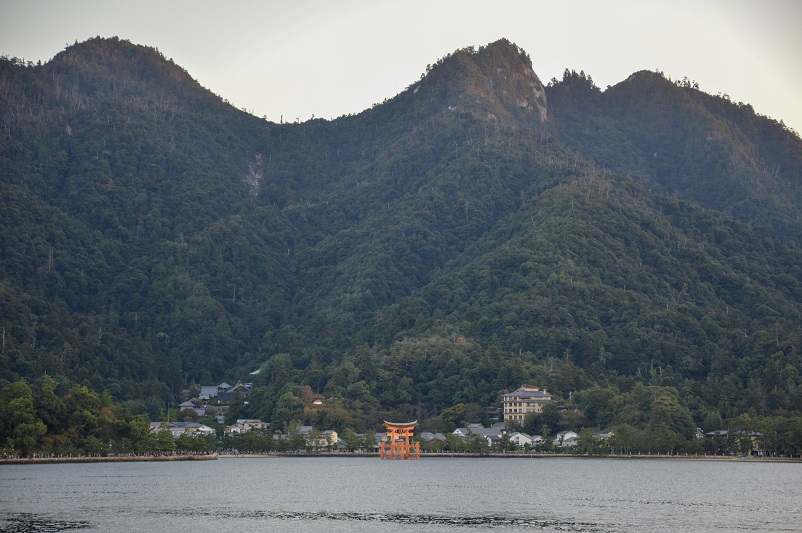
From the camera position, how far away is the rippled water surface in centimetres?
5762

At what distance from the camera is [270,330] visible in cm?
18862

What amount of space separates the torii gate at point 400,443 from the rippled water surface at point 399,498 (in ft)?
44.2

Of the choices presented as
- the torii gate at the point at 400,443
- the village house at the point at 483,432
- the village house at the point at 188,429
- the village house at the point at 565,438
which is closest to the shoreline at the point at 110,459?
the village house at the point at 188,429

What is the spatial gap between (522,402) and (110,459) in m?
49.6

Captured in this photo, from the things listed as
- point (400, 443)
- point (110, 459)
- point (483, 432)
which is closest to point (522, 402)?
point (483, 432)

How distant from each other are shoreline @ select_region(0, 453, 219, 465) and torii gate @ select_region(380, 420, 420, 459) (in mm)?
19261

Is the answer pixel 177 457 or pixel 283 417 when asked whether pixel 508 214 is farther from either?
pixel 177 457

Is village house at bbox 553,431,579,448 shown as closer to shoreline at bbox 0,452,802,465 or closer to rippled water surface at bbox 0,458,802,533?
shoreline at bbox 0,452,802,465

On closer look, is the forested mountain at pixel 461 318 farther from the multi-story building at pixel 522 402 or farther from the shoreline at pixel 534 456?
the shoreline at pixel 534 456

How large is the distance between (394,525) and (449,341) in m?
87.9

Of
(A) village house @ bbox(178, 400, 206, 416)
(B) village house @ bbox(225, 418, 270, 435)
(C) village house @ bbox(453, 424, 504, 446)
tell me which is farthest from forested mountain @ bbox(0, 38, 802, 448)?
(A) village house @ bbox(178, 400, 206, 416)

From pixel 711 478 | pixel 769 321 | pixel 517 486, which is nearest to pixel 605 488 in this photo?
pixel 517 486

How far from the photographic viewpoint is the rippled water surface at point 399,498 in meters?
57.6

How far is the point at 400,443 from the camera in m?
122
